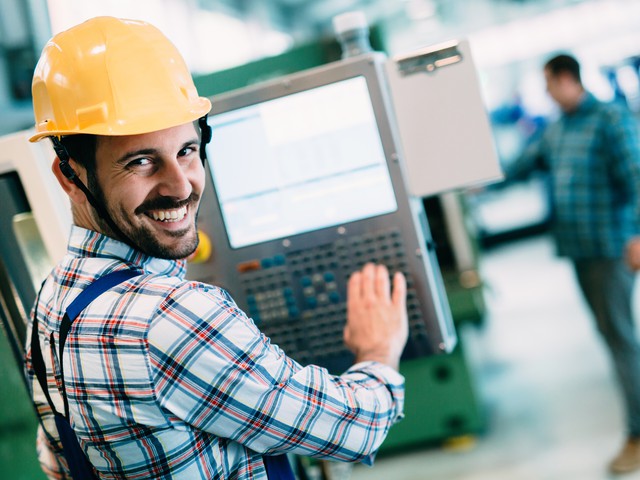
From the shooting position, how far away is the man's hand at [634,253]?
94.5 inches

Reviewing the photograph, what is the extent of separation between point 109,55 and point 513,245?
758 cm

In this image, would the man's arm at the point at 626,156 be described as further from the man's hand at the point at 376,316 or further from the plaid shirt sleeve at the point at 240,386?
the plaid shirt sleeve at the point at 240,386

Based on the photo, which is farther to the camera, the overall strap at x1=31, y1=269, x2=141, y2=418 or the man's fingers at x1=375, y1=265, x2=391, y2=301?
the man's fingers at x1=375, y1=265, x2=391, y2=301

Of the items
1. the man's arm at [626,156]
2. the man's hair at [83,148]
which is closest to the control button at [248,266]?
the man's hair at [83,148]

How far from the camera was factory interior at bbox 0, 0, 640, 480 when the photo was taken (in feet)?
4.38

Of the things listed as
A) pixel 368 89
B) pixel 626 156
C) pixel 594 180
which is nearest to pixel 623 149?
pixel 626 156

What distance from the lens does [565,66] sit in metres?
2.66

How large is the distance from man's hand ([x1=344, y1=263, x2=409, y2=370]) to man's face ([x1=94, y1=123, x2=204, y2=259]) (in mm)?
350

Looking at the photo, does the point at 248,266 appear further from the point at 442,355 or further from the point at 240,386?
the point at 442,355

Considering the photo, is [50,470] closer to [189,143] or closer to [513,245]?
[189,143]

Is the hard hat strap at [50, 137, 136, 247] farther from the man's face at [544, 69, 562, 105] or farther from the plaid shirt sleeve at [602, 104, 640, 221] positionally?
the man's face at [544, 69, 562, 105]

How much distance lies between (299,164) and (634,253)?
1.55 meters

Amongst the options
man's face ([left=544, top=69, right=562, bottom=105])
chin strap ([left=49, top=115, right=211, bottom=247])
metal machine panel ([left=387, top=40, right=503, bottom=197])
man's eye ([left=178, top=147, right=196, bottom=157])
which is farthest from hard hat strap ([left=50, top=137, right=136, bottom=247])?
man's face ([left=544, top=69, right=562, bottom=105])

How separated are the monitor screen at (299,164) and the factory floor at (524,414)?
0.56 meters
